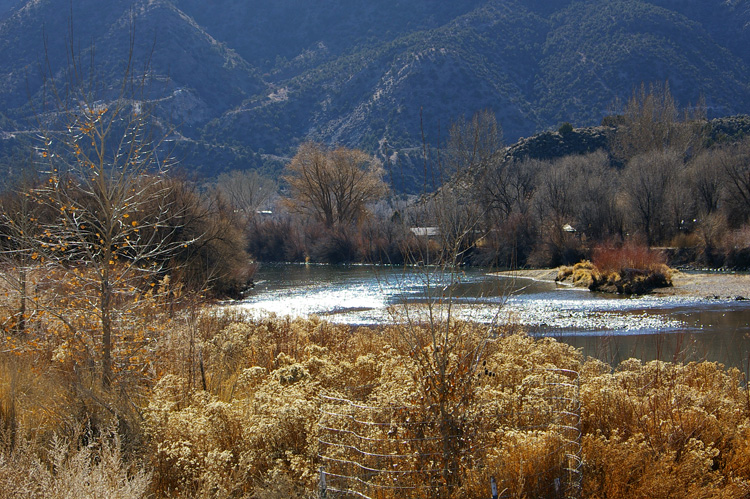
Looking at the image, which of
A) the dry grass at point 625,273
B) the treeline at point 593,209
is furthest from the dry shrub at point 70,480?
the dry grass at point 625,273

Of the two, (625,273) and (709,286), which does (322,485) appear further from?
(625,273)

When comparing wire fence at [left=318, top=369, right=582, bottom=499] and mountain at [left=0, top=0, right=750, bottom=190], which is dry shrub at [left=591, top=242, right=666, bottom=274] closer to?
wire fence at [left=318, top=369, right=582, bottom=499]

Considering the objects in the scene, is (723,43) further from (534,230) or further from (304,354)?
(304,354)

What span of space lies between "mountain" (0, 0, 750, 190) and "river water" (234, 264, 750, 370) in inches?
3167

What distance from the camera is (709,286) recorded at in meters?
27.6

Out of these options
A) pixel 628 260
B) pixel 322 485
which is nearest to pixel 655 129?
pixel 628 260

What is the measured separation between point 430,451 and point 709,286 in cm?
2635

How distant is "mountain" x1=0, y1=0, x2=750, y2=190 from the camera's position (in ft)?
408

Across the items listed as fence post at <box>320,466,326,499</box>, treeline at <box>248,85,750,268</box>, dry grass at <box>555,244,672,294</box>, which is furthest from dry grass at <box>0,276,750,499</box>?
dry grass at <box>555,244,672,294</box>

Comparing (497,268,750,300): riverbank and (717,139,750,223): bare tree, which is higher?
(717,139,750,223): bare tree

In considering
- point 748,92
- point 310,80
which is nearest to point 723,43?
point 748,92

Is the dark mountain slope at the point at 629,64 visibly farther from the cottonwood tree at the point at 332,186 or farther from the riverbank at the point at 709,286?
the riverbank at the point at 709,286

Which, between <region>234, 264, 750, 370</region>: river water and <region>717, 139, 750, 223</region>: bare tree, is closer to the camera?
<region>234, 264, 750, 370</region>: river water

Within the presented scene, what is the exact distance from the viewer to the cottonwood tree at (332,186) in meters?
60.9
